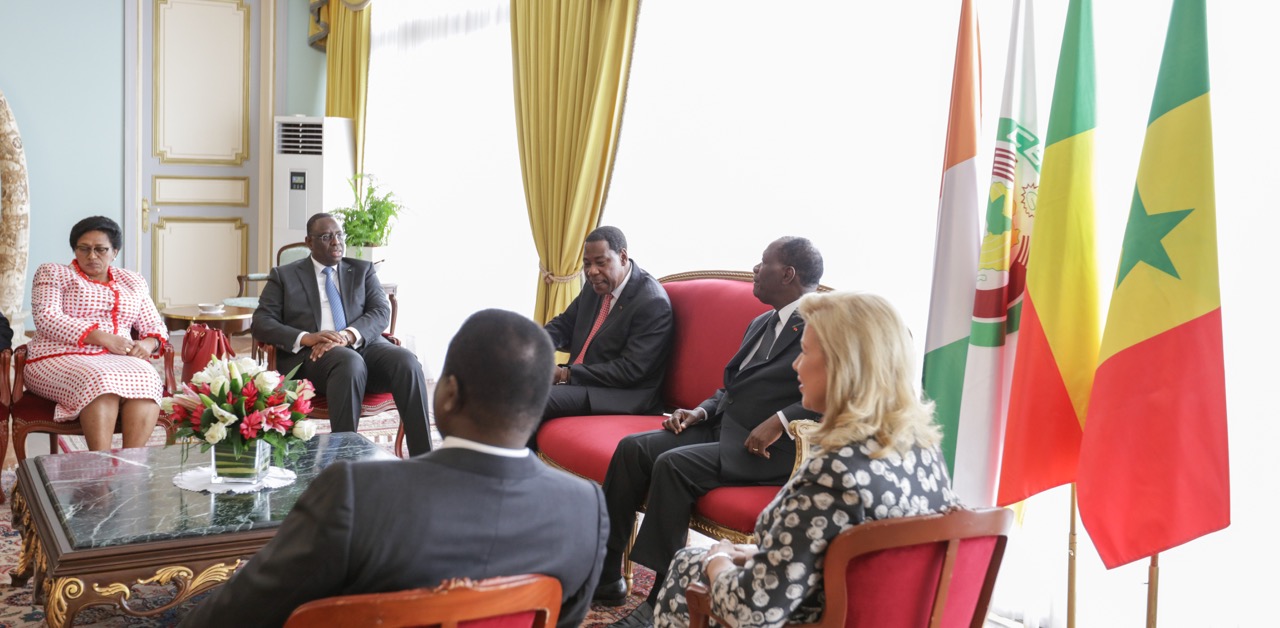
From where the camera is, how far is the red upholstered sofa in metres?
3.79

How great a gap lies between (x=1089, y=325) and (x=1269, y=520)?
0.64 metres

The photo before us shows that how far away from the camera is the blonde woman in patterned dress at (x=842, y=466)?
2.04 m

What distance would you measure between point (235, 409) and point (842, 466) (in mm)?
1836

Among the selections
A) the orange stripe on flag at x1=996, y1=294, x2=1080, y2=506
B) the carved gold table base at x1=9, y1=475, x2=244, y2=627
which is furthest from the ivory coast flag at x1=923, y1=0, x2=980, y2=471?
the carved gold table base at x1=9, y1=475, x2=244, y2=627

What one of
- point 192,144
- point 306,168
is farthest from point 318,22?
point 192,144

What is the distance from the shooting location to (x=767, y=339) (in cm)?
351

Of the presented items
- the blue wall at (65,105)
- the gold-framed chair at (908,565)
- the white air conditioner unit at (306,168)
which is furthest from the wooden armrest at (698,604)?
the blue wall at (65,105)

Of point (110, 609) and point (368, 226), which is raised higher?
point (368, 226)

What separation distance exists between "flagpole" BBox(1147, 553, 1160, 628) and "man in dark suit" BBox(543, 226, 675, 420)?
6.41ft

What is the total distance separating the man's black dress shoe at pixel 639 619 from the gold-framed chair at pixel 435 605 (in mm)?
1695

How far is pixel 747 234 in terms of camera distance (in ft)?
14.7

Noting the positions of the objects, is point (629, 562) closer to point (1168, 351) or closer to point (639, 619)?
point (639, 619)

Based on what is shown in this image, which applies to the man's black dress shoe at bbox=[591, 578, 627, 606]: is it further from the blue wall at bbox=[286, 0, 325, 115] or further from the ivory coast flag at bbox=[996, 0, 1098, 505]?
the blue wall at bbox=[286, 0, 325, 115]

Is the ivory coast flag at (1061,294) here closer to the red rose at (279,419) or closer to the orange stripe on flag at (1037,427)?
the orange stripe on flag at (1037,427)
